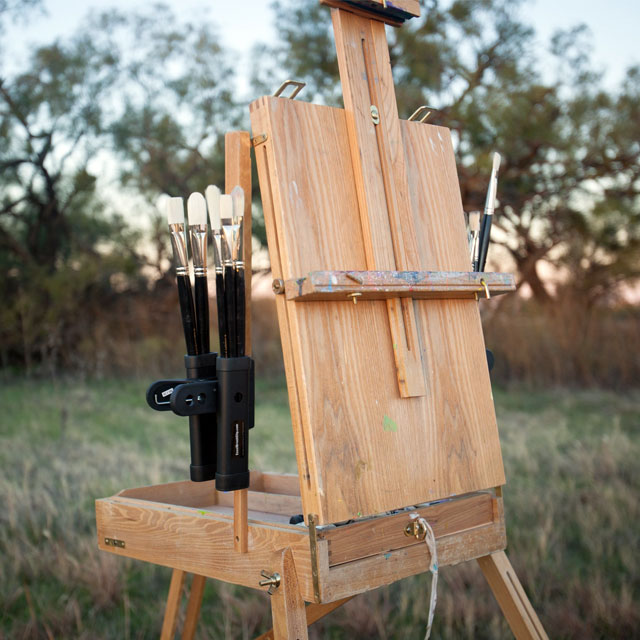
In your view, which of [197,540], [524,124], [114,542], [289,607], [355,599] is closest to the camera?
[289,607]

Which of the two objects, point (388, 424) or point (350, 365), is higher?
point (350, 365)

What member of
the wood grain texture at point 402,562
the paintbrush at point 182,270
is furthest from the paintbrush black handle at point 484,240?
the paintbrush at point 182,270

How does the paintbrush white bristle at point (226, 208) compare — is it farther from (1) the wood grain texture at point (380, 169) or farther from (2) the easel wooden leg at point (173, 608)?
(2) the easel wooden leg at point (173, 608)

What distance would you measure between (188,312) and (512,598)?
1.00 meters

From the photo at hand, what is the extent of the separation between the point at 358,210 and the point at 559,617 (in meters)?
1.97

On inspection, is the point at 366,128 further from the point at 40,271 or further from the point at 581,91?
the point at 40,271

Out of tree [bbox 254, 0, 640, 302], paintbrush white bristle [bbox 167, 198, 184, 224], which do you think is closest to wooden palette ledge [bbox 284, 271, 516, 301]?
paintbrush white bristle [bbox 167, 198, 184, 224]

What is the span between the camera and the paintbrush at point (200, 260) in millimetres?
1585

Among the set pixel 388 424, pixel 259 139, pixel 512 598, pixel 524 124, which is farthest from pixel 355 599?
pixel 524 124

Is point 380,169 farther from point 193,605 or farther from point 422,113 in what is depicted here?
point 193,605

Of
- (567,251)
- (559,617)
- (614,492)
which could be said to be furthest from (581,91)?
(559,617)

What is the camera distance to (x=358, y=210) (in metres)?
1.65

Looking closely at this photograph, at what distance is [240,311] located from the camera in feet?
5.08

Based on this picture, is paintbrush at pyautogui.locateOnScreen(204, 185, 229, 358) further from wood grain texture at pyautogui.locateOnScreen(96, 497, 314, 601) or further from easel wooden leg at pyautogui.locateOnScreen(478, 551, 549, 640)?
easel wooden leg at pyautogui.locateOnScreen(478, 551, 549, 640)
